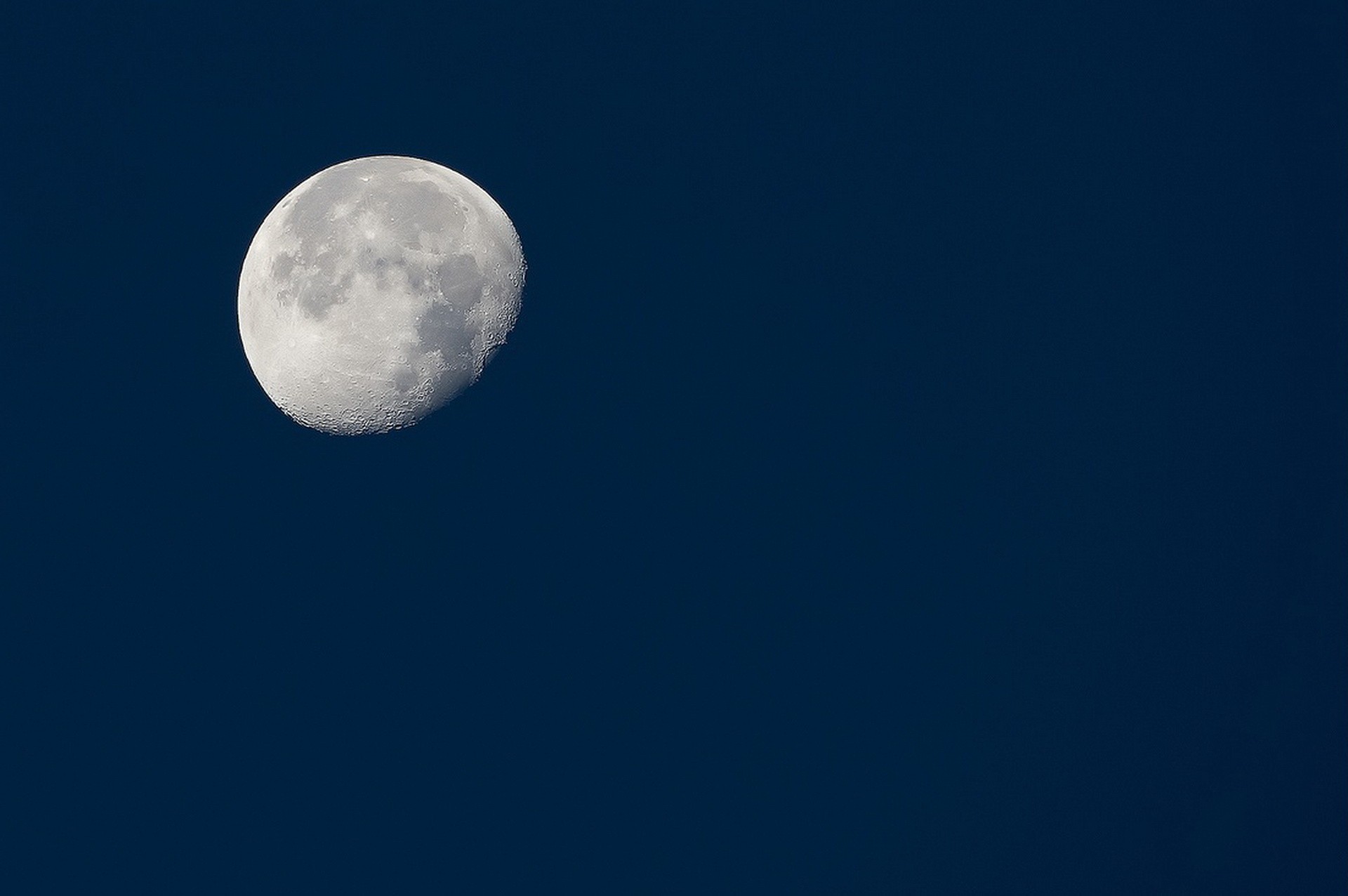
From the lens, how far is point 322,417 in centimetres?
1866

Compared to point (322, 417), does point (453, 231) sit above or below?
above

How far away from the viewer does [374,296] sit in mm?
17406

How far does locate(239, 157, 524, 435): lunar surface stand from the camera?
57.6 ft

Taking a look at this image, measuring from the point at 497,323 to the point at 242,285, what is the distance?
172 inches

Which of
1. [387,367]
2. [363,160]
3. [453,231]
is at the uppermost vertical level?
[363,160]

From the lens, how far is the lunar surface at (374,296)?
57.6 ft

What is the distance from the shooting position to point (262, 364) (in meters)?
18.7

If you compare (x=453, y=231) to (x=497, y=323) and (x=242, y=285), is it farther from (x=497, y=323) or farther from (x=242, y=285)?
(x=242, y=285)

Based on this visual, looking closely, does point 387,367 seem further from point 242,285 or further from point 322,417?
point 242,285

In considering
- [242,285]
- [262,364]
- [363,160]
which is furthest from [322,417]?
[363,160]

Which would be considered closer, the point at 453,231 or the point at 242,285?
the point at 453,231

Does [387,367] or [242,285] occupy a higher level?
[242,285]

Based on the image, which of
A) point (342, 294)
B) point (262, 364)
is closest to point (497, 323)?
point (342, 294)

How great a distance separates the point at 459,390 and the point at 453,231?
8.12 ft
